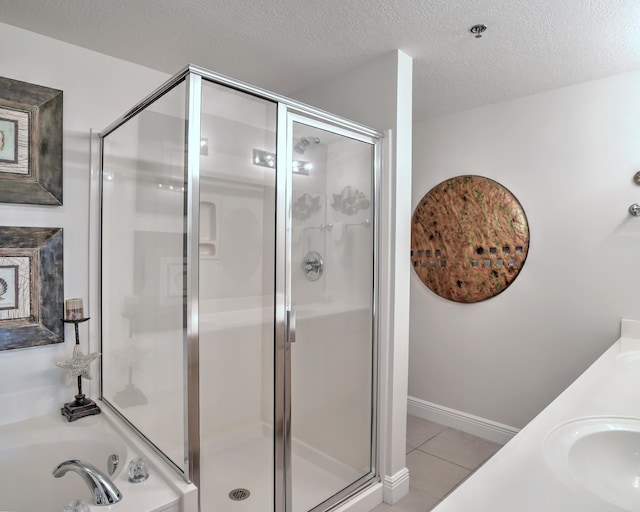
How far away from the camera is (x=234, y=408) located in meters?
2.03

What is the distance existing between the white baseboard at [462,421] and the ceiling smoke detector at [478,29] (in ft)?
8.29

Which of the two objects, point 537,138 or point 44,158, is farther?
point 537,138

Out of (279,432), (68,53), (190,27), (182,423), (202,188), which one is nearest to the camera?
(182,423)

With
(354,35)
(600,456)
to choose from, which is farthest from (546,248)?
(600,456)

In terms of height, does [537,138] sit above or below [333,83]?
below

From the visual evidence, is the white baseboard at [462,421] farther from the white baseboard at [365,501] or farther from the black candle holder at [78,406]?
the black candle holder at [78,406]

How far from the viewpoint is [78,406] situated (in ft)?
6.73

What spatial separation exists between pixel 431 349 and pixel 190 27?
2.78m

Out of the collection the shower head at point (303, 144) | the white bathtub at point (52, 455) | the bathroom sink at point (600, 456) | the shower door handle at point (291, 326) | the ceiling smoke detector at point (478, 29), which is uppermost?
the ceiling smoke detector at point (478, 29)

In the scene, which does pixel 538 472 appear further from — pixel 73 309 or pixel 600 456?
pixel 73 309

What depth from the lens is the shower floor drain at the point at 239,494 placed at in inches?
74.4

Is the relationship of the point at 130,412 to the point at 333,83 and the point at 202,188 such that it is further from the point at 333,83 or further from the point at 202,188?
the point at 333,83

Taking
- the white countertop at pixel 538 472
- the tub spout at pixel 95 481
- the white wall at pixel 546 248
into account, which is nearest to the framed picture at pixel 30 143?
the tub spout at pixel 95 481

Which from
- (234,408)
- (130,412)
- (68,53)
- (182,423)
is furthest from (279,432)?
(68,53)
